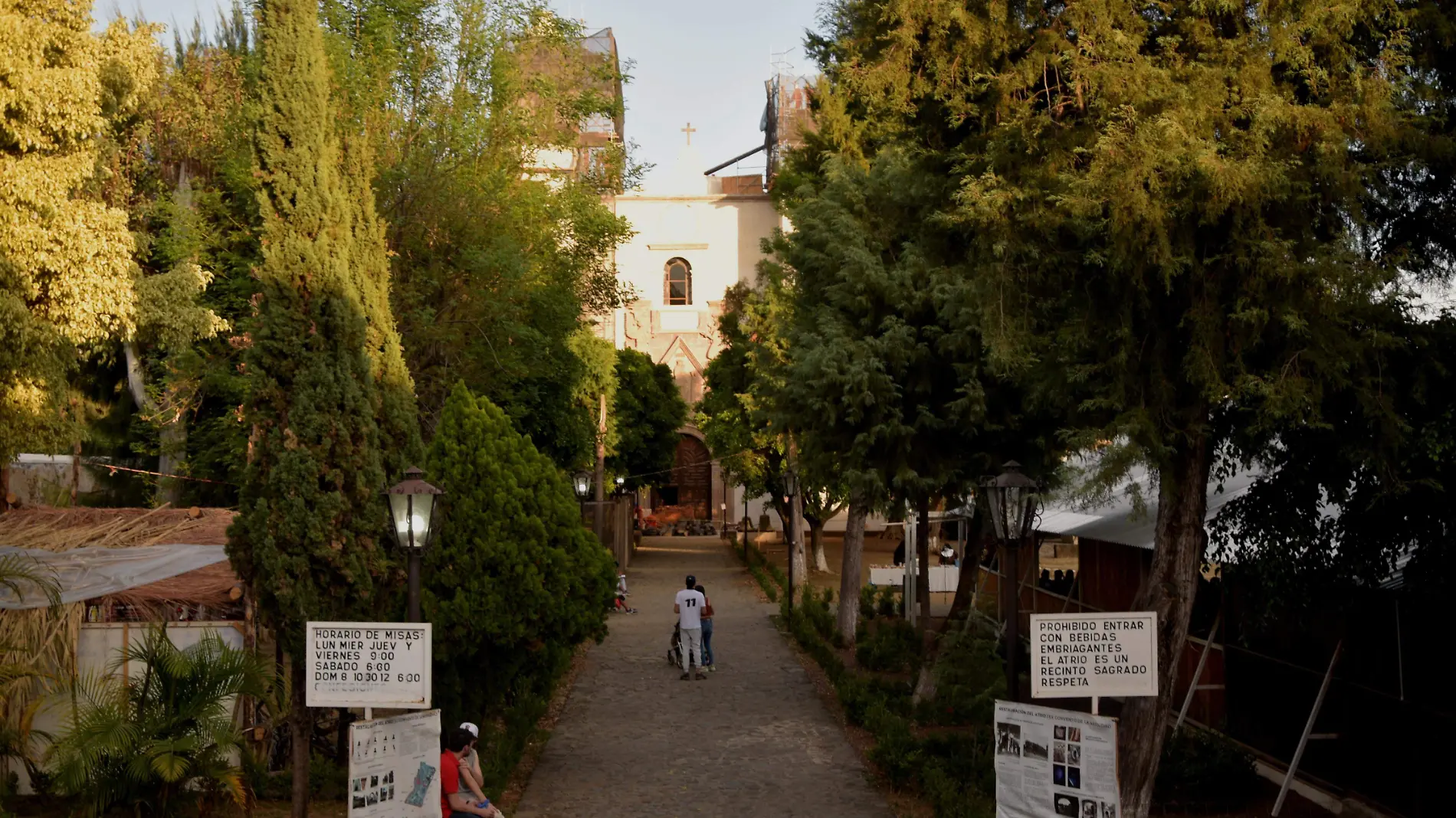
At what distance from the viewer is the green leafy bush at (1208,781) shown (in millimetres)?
10914

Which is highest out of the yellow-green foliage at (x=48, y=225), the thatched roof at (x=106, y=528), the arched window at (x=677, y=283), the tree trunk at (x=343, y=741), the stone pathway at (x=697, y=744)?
the arched window at (x=677, y=283)

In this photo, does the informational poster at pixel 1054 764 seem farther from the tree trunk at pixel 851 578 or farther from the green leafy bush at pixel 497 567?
the tree trunk at pixel 851 578

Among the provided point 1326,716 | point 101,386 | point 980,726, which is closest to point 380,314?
point 980,726

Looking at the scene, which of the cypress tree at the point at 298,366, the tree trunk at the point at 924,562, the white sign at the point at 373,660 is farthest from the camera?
the tree trunk at the point at 924,562

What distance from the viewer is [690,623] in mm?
→ 18719

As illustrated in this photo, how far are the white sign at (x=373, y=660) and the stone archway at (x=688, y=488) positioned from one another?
49957 millimetres

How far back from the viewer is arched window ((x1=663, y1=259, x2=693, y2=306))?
187 ft

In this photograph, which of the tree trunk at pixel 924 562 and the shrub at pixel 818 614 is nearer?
the tree trunk at pixel 924 562

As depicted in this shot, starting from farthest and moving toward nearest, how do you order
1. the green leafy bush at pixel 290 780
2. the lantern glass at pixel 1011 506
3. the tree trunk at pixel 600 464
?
the tree trunk at pixel 600 464, the green leafy bush at pixel 290 780, the lantern glass at pixel 1011 506

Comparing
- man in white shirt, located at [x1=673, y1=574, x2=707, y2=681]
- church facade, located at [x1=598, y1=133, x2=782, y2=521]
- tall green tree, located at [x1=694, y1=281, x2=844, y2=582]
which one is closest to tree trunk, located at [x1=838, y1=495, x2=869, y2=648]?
tall green tree, located at [x1=694, y1=281, x2=844, y2=582]

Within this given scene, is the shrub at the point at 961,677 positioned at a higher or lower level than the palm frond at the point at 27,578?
lower

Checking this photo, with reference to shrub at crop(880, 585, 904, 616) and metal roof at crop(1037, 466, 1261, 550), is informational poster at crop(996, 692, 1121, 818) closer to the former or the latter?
metal roof at crop(1037, 466, 1261, 550)

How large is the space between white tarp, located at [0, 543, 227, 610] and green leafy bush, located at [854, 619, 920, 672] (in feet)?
32.3

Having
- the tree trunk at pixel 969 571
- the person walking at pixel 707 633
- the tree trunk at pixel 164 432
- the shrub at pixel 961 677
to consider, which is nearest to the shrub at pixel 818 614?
the person walking at pixel 707 633
